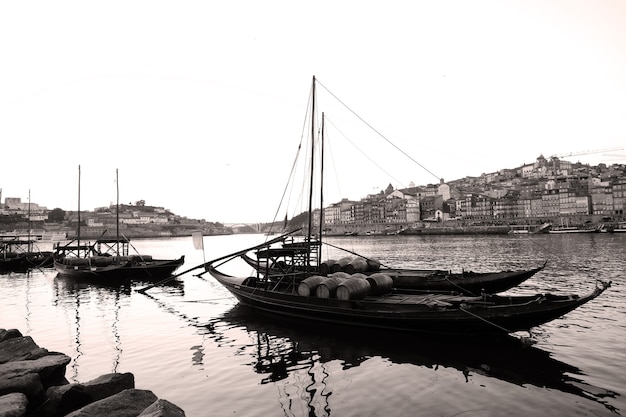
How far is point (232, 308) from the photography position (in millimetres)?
26453

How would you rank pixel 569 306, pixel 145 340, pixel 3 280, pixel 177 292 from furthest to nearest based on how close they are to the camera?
pixel 3 280, pixel 177 292, pixel 145 340, pixel 569 306

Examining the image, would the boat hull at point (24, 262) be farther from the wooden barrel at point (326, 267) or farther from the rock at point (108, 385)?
the rock at point (108, 385)

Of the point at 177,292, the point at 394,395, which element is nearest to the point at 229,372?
the point at 394,395

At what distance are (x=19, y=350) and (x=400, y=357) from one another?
11584mm

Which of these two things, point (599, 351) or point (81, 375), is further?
point (599, 351)

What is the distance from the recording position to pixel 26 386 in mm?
10398

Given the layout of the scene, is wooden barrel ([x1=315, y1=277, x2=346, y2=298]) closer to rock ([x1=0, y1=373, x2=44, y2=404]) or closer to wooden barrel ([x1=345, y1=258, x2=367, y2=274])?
wooden barrel ([x1=345, y1=258, x2=367, y2=274])

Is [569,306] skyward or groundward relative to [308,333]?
skyward

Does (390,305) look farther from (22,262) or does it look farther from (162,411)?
(22,262)

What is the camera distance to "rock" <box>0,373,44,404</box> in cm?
1025

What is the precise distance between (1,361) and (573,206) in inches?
6969

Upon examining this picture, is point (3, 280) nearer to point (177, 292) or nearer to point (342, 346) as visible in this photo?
point (177, 292)

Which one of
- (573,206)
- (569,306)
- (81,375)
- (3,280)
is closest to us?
(81,375)

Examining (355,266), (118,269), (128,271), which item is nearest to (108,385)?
(355,266)
